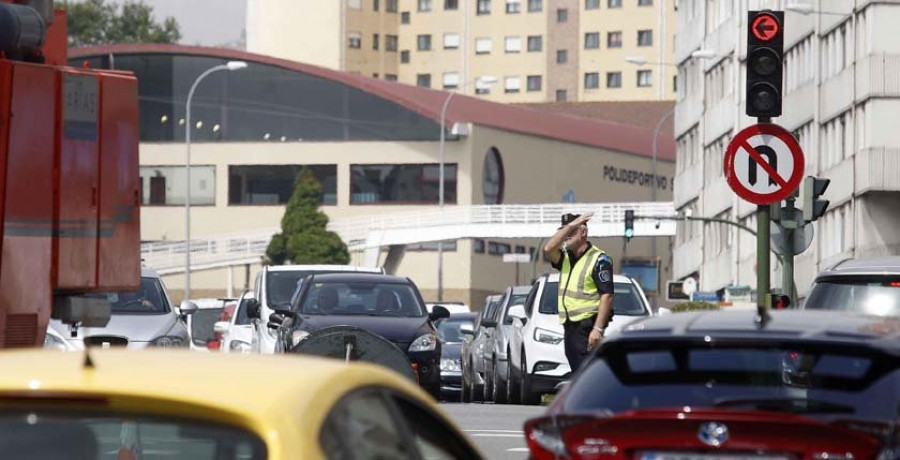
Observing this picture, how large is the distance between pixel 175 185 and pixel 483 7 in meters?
44.7

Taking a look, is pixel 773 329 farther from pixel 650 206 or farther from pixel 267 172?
pixel 267 172

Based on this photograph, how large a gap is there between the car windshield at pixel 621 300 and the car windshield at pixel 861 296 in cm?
922

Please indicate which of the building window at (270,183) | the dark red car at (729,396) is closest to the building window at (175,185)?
the building window at (270,183)

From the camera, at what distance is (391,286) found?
24516mm

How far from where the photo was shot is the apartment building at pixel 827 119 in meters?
54.3

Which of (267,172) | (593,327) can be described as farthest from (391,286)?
(267,172)

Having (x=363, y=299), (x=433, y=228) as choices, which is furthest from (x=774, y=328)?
(x=433, y=228)

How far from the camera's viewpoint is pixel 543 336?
24.8m

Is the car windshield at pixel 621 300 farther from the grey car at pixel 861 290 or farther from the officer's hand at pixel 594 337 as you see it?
the grey car at pixel 861 290

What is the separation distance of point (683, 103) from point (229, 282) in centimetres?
2711

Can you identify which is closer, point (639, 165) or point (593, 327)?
point (593, 327)

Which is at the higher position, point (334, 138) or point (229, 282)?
point (334, 138)

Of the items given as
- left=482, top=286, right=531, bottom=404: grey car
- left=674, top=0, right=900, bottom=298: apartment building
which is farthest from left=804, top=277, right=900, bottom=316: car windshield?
left=674, top=0, right=900, bottom=298: apartment building

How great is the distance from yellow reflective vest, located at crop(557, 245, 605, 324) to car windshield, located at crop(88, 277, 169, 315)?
6872 mm
